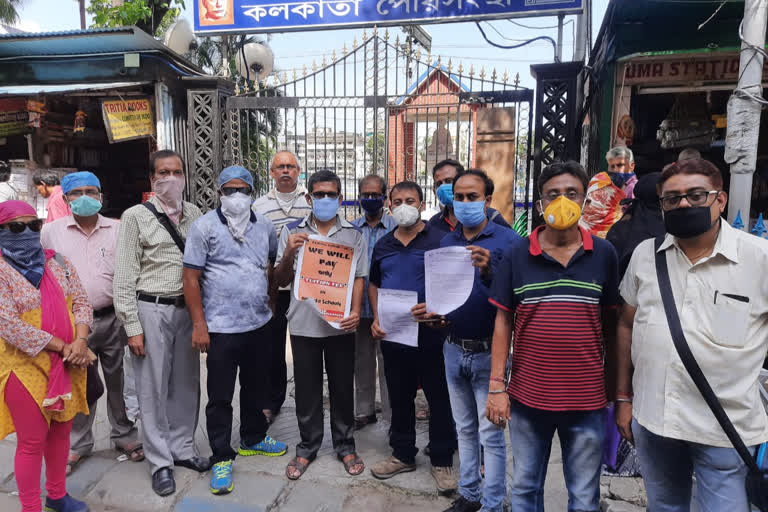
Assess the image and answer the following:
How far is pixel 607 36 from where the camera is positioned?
5895 mm

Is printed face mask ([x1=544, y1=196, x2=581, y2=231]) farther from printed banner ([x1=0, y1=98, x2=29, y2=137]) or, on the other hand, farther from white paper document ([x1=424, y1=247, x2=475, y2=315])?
printed banner ([x1=0, y1=98, x2=29, y2=137])

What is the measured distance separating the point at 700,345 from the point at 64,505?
331cm

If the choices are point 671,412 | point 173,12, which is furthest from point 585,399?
point 173,12

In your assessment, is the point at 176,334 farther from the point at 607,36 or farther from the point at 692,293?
the point at 607,36

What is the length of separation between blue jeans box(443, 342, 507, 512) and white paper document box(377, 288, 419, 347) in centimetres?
27

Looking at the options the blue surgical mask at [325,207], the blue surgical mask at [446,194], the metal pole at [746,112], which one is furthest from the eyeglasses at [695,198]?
the metal pole at [746,112]

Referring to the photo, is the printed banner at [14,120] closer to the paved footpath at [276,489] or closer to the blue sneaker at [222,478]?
the paved footpath at [276,489]

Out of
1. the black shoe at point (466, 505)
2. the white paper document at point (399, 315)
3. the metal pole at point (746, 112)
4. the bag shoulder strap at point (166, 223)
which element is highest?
the metal pole at point (746, 112)

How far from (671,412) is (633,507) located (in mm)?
1396

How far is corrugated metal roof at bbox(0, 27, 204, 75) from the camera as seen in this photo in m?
6.60

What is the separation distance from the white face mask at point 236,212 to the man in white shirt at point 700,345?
87.3 inches

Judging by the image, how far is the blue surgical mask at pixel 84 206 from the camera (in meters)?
3.15

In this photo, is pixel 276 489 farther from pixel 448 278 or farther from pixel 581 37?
pixel 581 37


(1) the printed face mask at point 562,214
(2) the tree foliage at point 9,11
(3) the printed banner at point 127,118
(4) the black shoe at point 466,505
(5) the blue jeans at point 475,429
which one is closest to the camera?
(1) the printed face mask at point 562,214
